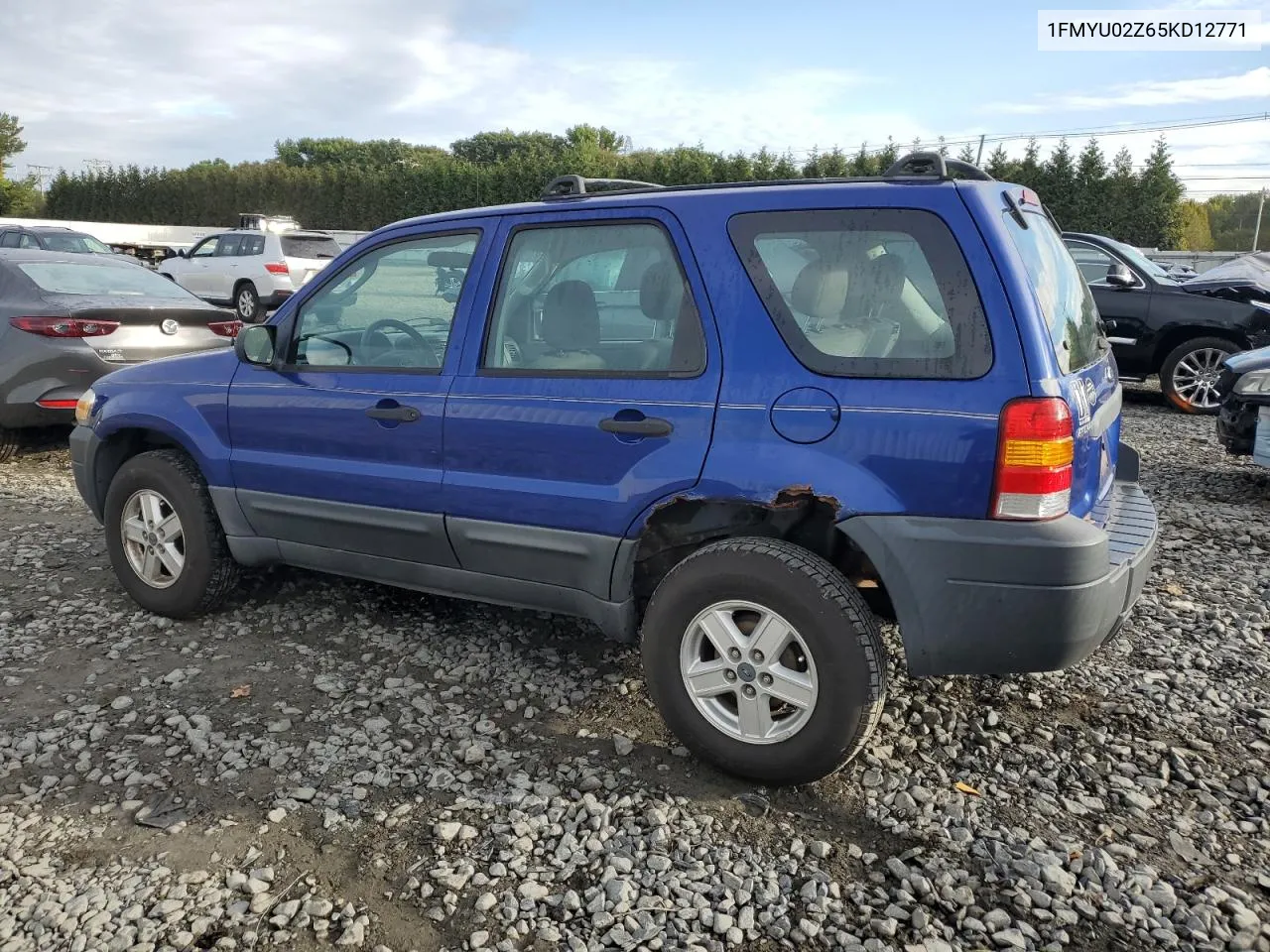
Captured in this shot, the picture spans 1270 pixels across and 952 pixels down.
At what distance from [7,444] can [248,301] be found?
1203 centimetres

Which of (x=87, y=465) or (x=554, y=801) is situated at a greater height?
(x=87, y=465)

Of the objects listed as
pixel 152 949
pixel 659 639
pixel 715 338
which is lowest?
pixel 152 949

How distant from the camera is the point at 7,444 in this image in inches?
292

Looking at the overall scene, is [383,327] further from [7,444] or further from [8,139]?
[8,139]

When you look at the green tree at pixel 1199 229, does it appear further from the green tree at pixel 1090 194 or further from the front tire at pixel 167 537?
the front tire at pixel 167 537

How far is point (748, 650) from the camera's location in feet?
9.71

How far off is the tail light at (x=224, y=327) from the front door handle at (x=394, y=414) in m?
4.41

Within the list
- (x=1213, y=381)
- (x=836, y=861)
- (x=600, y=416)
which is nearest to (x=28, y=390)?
(x=600, y=416)

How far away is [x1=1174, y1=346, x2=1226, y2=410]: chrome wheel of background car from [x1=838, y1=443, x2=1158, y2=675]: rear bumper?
822 centimetres

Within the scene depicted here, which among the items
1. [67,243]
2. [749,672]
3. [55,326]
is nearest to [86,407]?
[55,326]

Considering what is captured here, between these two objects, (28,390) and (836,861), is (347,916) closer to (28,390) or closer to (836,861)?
(836,861)

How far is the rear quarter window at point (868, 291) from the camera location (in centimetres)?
274

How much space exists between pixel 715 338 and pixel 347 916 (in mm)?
1923

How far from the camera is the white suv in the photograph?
60.2 ft
